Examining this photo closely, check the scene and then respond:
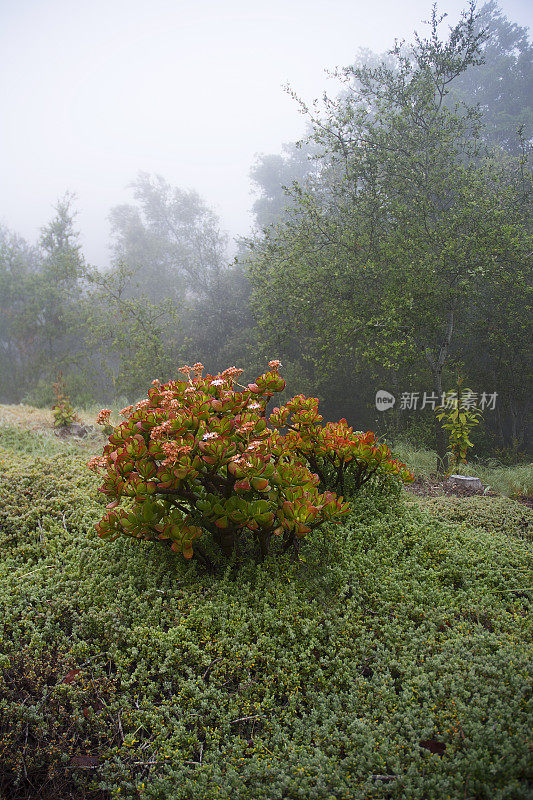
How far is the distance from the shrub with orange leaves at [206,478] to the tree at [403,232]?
421cm

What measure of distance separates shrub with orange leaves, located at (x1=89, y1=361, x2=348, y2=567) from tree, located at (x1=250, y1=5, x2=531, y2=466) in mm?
4214

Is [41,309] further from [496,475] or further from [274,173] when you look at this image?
[496,475]

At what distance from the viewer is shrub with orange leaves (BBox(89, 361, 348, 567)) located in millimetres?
1896

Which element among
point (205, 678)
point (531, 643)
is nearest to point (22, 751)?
point (205, 678)

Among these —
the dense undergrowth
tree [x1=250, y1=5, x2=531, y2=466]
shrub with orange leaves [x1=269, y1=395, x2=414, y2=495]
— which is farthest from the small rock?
tree [x1=250, y1=5, x2=531, y2=466]

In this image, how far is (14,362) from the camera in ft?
56.5

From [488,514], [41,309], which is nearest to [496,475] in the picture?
[488,514]

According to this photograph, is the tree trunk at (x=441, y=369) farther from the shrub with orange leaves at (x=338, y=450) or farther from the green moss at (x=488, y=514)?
the shrub with orange leaves at (x=338, y=450)

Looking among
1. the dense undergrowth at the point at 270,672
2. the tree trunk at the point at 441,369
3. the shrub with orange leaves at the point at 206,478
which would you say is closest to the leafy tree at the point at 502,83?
the tree trunk at the point at 441,369

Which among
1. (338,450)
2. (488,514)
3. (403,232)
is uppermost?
(403,232)

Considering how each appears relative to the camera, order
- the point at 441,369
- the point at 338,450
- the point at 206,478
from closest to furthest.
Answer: the point at 206,478, the point at 338,450, the point at 441,369

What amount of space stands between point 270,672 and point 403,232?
21.4ft

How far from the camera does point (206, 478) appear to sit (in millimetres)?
2148

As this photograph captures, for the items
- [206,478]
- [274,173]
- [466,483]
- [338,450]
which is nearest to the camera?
[206,478]
